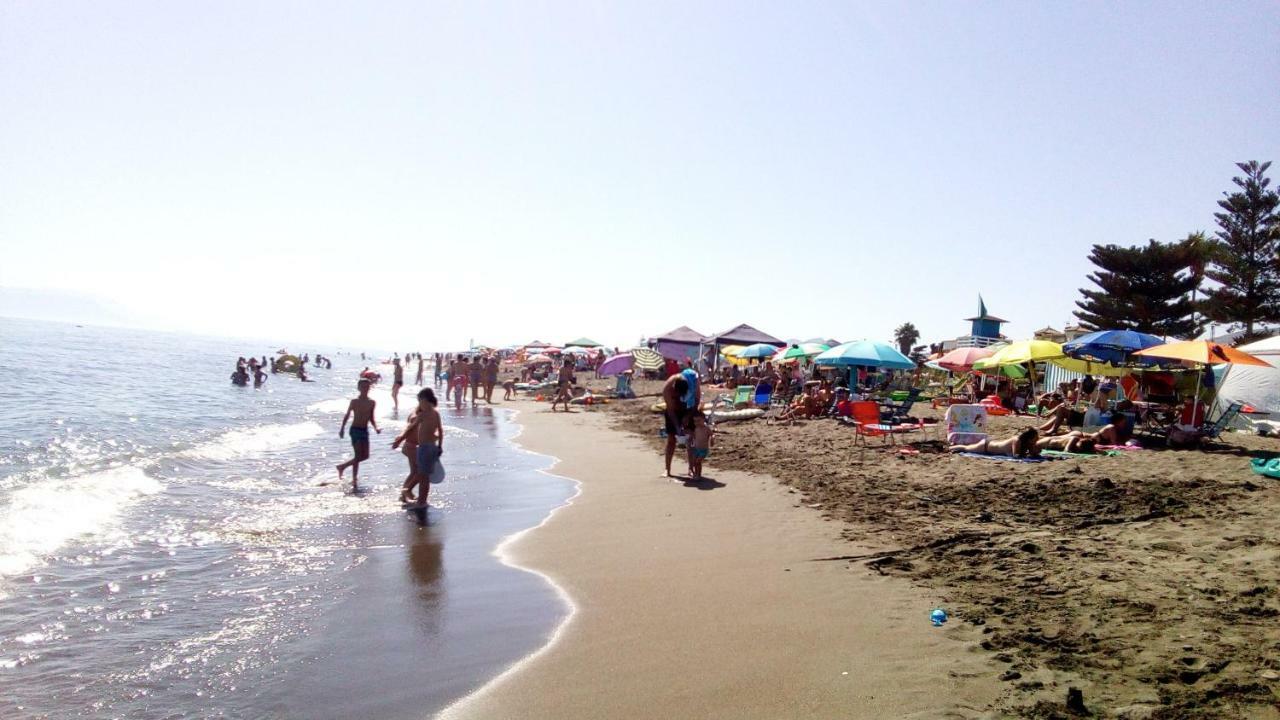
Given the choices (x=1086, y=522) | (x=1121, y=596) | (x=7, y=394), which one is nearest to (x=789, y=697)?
(x=1121, y=596)

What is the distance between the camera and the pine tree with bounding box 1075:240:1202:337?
3150cm

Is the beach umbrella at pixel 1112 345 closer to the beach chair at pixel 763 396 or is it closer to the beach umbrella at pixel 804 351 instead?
the beach chair at pixel 763 396

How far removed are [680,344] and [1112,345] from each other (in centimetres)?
2109

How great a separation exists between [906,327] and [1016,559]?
176 ft

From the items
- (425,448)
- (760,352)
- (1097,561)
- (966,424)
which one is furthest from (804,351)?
(1097,561)

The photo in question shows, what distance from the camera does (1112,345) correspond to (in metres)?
12.2

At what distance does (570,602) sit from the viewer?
15.6 feet

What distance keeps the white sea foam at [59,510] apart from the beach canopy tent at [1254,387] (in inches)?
702

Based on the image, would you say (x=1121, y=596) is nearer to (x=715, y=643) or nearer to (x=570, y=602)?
(x=715, y=643)

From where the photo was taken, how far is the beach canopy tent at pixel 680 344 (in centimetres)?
3156

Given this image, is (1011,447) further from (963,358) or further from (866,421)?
(963,358)

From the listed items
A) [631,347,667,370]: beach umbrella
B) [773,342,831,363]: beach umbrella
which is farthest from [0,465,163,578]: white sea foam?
[631,347,667,370]: beach umbrella

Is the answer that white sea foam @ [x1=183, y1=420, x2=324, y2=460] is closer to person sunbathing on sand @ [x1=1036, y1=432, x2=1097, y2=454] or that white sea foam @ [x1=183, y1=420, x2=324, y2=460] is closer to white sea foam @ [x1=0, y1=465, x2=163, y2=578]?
white sea foam @ [x1=0, y1=465, x2=163, y2=578]

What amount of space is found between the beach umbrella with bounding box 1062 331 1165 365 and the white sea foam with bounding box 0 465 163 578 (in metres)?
14.2
